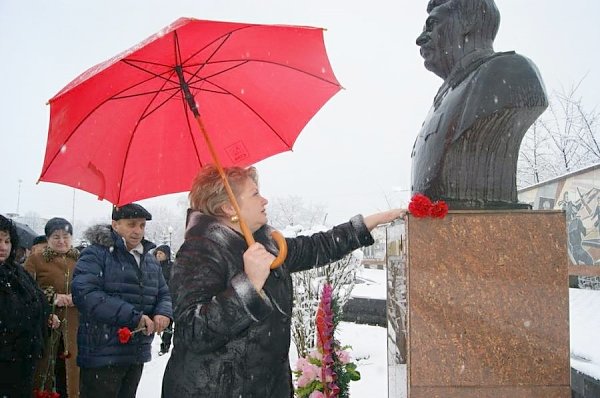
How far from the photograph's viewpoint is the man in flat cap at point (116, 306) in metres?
3.18

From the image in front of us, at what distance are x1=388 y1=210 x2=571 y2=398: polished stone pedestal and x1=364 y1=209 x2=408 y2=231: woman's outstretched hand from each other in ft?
0.46

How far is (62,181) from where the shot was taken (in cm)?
221

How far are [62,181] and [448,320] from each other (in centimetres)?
184

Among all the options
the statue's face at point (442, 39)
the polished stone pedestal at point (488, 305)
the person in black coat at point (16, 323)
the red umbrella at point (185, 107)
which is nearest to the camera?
the red umbrella at point (185, 107)

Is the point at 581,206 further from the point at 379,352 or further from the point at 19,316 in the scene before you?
the point at 19,316

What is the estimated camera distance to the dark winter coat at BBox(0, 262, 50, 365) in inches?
112

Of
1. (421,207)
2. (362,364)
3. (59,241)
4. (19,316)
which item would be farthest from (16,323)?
(362,364)

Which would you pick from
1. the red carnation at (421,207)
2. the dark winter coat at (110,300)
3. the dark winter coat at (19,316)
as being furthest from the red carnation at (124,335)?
the red carnation at (421,207)

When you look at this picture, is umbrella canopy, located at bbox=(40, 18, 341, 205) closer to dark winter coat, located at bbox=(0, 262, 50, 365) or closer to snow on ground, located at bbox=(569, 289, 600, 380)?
dark winter coat, located at bbox=(0, 262, 50, 365)

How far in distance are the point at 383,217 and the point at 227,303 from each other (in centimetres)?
104

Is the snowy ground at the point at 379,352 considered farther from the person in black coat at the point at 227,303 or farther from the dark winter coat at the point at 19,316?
the person in black coat at the point at 227,303

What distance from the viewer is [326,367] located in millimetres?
3578

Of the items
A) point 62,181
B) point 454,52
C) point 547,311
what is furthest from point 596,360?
point 62,181

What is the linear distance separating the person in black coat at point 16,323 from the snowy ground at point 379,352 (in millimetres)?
2731
